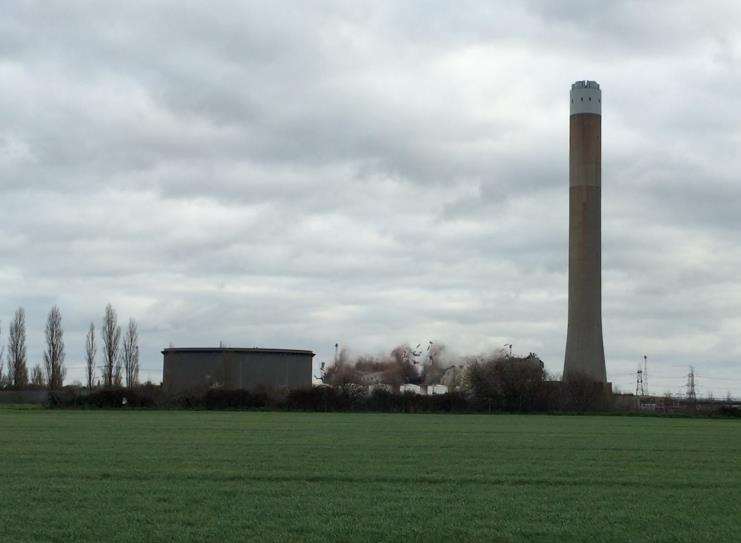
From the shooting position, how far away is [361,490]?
57.2ft

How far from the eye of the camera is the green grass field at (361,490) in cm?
1334

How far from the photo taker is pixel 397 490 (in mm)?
17469

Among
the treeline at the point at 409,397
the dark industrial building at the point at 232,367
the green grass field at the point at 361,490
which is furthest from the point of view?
the dark industrial building at the point at 232,367

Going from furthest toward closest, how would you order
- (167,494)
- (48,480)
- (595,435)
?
(595,435)
(48,480)
(167,494)

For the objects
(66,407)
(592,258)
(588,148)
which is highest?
(588,148)

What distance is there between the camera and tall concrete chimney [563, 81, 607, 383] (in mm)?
77250

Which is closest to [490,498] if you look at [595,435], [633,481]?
[633,481]

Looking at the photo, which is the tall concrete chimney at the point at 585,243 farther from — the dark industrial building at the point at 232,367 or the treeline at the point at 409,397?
the dark industrial building at the point at 232,367

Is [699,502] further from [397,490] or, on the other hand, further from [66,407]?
[66,407]

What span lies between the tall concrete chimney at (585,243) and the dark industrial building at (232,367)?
23.3 metres

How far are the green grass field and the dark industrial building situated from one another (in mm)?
58593

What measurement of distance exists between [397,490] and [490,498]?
1.65 metres

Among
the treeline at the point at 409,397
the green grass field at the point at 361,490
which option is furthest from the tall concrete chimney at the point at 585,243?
the green grass field at the point at 361,490

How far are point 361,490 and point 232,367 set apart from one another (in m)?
73.4
